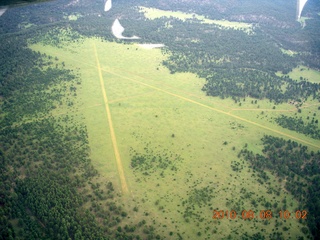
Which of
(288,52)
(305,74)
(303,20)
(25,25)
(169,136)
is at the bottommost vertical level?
(169,136)

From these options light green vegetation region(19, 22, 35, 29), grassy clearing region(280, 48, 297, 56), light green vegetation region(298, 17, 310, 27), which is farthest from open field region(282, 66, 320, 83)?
light green vegetation region(19, 22, 35, 29)

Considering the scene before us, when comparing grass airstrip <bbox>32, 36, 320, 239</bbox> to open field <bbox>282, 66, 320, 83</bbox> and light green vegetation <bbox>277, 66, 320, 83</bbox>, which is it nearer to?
light green vegetation <bbox>277, 66, 320, 83</bbox>

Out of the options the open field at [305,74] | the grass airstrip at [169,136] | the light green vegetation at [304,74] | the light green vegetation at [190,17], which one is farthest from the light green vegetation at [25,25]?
the open field at [305,74]

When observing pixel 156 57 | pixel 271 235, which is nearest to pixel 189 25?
pixel 156 57

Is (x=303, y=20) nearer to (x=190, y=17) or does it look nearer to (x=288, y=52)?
(x=288, y=52)

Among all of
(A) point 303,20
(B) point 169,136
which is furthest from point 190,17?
(B) point 169,136

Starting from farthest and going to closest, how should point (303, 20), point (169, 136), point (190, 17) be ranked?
point (190, 17)
point (303, 20)
point (169, 136)

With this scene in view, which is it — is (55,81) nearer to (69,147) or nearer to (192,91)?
(69,147)
